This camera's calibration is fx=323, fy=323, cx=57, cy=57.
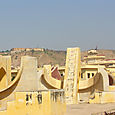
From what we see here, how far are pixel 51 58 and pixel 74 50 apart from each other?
8217 centimetres

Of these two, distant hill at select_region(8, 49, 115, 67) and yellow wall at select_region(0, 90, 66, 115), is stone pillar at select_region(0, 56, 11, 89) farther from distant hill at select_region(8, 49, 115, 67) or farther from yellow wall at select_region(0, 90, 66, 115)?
distant hill at select_region(8, 49, 115, 67)

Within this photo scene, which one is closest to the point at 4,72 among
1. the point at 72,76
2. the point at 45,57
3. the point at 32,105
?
the point at 72,76

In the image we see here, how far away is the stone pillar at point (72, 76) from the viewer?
24.9m

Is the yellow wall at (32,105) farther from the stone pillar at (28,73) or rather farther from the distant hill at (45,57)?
the distant hill at (45,57)

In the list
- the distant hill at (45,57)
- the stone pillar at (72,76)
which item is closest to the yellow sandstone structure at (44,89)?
the stone pillar at (72,76)

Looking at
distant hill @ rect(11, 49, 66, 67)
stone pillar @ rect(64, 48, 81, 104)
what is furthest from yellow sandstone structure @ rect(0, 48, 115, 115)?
distant hill @ rect(11, 49, 66, 67)

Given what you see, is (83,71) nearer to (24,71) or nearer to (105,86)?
(105,86)

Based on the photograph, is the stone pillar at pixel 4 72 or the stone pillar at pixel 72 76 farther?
the stone pillar at pixel 72 76

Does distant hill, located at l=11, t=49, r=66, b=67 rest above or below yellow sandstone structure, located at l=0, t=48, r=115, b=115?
above

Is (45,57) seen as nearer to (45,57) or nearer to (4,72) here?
(45,57)

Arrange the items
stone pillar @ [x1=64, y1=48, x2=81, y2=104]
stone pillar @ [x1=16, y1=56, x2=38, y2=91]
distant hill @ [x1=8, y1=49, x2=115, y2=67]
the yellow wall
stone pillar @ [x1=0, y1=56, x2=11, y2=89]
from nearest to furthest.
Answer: the yellow wall
stone pillar @ [x1=16, y1=56, x2=38, y2=91]
stone pillar @ [x1=0, y1=56, x2=11, y2=89]
stone pillar @ [x1=64, y1=48, x2=81, y2=104]
distant hill @ [x1=8, y1=49, x2=115, y2=67]

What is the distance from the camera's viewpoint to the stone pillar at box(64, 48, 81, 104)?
2485 cm

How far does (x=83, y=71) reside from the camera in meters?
39.3

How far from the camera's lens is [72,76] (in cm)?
2600
